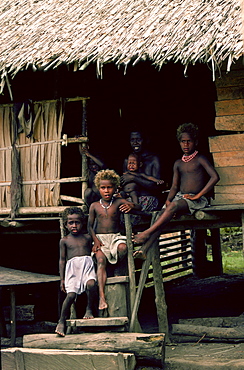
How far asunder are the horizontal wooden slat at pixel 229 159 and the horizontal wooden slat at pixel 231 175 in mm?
51

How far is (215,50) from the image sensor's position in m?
6.46

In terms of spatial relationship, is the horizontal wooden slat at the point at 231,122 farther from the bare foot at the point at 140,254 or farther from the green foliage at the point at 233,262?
the green foliage at the point at 233,262

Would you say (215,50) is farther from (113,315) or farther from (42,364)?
(42,364)

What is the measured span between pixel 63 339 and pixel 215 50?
11.6ft

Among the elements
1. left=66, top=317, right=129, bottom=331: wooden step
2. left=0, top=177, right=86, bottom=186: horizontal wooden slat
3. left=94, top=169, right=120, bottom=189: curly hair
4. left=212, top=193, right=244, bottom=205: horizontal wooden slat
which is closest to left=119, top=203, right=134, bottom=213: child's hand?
left=94, top=169, right=120, bottom=189: curly hair

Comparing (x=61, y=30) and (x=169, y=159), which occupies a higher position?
(x=61, y=30)

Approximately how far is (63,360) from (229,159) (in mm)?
3031

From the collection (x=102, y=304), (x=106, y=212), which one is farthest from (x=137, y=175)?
(x=102, y=304)

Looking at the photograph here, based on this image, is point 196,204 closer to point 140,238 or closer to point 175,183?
point 175,183

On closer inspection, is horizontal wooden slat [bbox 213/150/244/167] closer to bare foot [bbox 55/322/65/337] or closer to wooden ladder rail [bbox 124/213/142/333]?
wooden ladder rail [bbox 124/213/142/333]

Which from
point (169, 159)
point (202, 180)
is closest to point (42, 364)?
point (202, 180)

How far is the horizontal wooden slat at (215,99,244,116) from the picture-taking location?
7.32 metres

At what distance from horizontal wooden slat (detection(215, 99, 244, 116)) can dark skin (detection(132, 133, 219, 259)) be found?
1.66ft

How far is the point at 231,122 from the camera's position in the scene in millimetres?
7297
